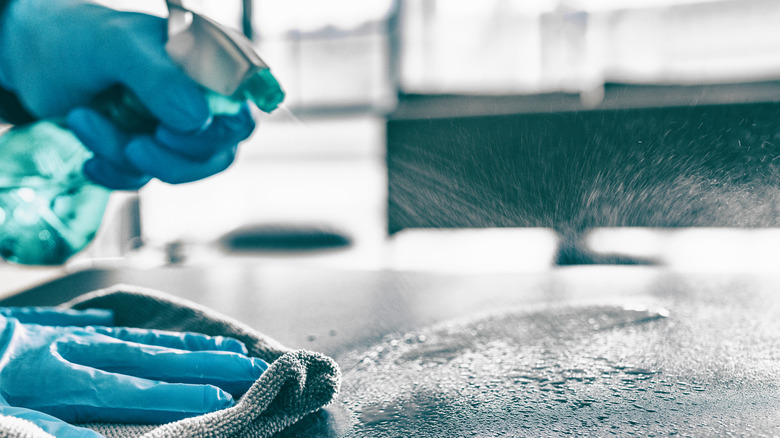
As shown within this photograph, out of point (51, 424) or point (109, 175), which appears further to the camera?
point (109, 175)

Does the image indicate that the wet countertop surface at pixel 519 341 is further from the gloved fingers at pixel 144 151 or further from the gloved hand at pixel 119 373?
the gloved fingers at pixel 144 151

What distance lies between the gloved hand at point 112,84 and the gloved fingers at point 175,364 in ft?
0.71

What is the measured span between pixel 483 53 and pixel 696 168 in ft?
16.7

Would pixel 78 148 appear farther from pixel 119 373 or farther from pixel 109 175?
pixel 119 373

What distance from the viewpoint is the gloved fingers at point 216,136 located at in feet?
2.06

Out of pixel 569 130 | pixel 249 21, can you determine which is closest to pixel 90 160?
pixel 569 130

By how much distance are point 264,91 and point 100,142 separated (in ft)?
0.66

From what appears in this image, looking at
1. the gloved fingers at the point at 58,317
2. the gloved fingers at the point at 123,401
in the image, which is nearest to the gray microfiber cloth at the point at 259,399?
the gloved fingers at the point at 123,401

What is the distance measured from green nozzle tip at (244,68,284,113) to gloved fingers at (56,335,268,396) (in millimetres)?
238

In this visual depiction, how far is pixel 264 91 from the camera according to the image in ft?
1.76

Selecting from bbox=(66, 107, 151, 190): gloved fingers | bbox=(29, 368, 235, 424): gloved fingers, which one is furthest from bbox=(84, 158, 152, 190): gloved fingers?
bbox=(29, 368, 235, 424): gloved fingers

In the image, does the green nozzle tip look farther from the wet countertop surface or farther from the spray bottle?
the wet countertop surface

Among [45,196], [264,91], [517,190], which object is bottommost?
[517,190]

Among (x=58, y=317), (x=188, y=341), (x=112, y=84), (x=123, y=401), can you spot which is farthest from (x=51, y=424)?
(x=112, y=84)
